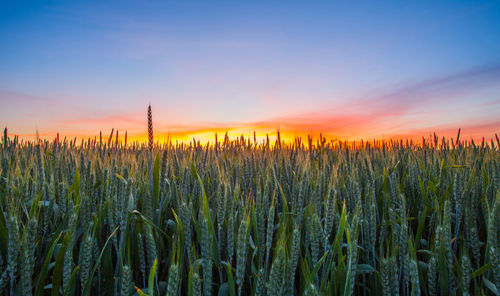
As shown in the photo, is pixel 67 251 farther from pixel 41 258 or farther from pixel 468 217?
pixel 468 217

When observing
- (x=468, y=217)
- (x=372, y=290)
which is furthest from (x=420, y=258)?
(x=372, y=290)

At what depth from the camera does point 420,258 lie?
1840mm

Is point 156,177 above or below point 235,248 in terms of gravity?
above

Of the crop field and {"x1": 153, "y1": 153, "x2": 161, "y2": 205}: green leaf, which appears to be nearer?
the crop field

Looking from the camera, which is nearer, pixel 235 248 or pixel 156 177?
pixel 235 248

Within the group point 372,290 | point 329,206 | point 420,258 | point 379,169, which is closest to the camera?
point 329,206

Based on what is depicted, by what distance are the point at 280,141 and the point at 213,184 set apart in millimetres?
2585

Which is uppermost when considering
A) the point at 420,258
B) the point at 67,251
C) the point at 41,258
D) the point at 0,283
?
the point at 67,251

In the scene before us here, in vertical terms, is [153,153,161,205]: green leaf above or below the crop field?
above

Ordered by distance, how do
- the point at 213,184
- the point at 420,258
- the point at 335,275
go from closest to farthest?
the point at 335,275, the point at 420,258, the point at 213,184

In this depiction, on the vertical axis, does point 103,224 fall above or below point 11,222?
below

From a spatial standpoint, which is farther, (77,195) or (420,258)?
(420,258)

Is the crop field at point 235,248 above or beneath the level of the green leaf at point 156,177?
beneath

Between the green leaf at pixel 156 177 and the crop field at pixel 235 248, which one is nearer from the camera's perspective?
the crop field at pixel 235 248
